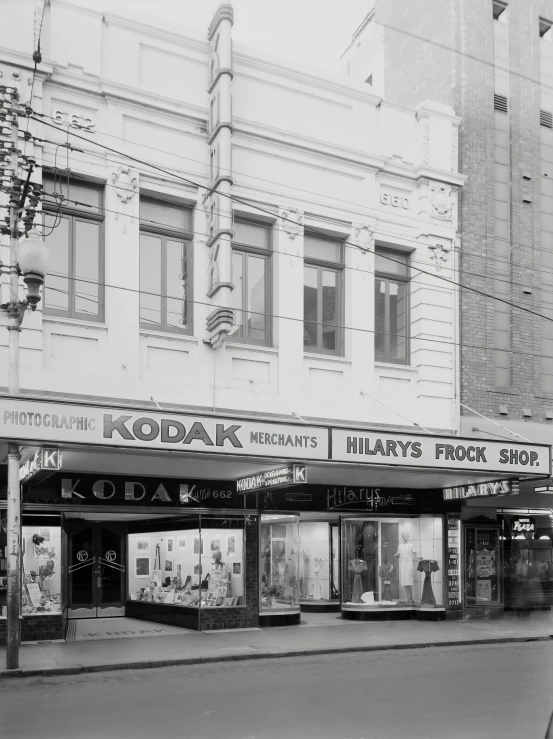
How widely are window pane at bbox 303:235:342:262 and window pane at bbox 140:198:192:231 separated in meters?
2.64

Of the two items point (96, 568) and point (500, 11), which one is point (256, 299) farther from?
point (500, 11)

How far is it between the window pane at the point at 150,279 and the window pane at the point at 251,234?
175cm

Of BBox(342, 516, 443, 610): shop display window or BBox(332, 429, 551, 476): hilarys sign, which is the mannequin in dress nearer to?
BBox(342, 516, 443, 610): shop display window

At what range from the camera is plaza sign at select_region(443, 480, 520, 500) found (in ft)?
58.0

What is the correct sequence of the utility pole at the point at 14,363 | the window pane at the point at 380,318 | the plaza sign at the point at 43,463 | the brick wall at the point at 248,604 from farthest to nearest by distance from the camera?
the window pane at the point at 380,318 → the brick wall at the point at 248,604 → the plaza sign at the point at 43,463 → the utility pole at the point at 14,363

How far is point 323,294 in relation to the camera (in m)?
18.6

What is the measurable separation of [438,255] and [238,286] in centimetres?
490

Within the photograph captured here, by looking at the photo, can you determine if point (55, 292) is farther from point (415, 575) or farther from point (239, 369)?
point (415, 575)

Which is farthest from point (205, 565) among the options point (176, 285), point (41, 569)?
point (176, 285)

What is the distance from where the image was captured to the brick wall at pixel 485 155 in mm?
20016

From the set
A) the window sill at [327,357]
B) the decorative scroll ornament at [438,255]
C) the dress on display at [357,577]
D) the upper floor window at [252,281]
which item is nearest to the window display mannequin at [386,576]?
the dress on display at [357,577]

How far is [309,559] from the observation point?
22.3 metres

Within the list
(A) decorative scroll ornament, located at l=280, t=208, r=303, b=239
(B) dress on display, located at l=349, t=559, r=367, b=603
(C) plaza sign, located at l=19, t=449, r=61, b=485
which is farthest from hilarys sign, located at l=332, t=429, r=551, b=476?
(C) plaza sign, located at l=19, t=449, r=61, b=485

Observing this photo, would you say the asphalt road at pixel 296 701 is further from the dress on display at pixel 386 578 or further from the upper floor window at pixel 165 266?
the upper floor window at pixel 165 266
